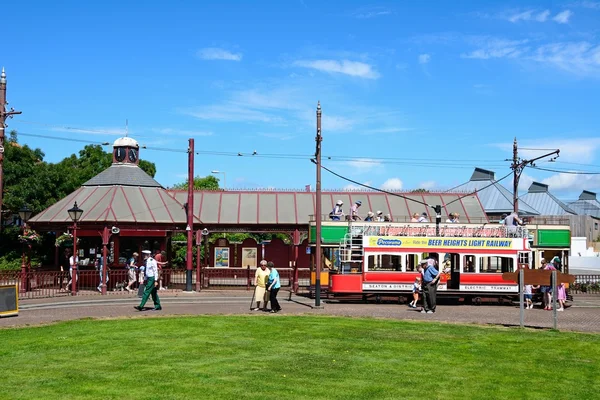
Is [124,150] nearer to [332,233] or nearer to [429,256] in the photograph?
[332,233]

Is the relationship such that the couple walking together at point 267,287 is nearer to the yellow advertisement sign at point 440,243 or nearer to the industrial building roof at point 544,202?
the yellow advertisement sign at point 440,243

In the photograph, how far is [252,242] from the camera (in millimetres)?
38344

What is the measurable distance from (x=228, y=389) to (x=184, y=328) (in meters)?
7.09

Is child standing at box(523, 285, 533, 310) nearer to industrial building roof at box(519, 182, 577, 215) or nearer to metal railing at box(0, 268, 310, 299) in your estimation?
metal railing at box(0, 268, 310, 299)

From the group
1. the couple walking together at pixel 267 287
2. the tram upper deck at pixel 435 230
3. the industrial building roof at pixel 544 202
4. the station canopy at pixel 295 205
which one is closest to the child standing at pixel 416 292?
the tram upper deck at pixel 435 230

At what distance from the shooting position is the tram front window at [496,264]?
27891 mm

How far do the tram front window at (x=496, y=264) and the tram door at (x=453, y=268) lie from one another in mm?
943

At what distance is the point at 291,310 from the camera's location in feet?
78.1

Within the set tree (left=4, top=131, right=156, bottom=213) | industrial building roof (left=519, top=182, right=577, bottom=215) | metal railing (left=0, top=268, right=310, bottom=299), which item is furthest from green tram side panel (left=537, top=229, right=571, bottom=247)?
industrial building roof (left=519, top=182, right=577, bottom=215)

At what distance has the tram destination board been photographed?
69.6 ft

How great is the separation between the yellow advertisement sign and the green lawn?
913cm

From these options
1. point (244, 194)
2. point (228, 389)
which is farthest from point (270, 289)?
point (244, 194)

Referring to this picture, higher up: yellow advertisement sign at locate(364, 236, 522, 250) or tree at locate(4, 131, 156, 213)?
tree at locate(4, 131, 156, 213)

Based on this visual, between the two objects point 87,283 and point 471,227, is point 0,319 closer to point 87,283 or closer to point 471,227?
point 87,283
